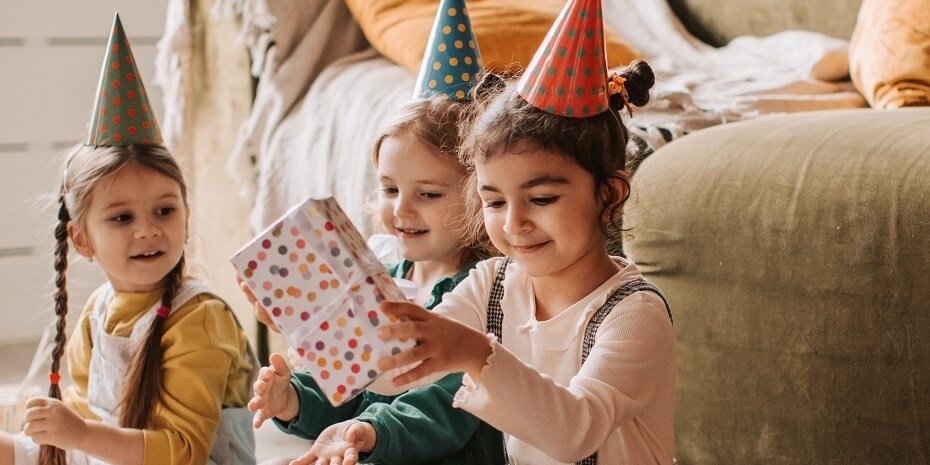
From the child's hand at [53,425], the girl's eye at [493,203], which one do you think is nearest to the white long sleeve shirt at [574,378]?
the girl's eye at [493,203]

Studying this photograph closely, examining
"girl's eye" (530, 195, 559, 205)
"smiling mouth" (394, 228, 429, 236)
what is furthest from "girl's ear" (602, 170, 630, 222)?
"smiling mouth" (394, 228, 429, 236)

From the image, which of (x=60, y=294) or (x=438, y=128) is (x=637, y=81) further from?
(x=60, y=294)

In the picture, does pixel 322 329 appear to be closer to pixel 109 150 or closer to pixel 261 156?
pixel 109 150

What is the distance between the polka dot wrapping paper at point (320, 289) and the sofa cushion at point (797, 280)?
0.49 m

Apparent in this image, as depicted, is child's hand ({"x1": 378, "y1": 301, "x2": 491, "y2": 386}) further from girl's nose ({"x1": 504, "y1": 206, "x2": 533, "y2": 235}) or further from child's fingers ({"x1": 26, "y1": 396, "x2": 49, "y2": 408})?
child's fingers ({"x1": 26, "y1": 396, "x2": 49, "y2": 408})

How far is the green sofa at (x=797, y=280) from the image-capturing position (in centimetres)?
122

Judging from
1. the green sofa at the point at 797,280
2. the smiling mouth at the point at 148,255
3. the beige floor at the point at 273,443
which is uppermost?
the smiling mouth at the point at 148,255

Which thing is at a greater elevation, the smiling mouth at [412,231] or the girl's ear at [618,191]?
the girl's ear at [618,191]

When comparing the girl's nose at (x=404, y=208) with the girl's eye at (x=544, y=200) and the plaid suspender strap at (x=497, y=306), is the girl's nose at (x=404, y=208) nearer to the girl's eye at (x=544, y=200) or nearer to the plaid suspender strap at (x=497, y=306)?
the plaid suspender strap at (x=497, y=306)

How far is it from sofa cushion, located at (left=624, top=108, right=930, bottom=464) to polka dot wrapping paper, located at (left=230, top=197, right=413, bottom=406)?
0.49m

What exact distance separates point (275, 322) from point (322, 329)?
5 cm

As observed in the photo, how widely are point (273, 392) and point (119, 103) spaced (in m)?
0.53

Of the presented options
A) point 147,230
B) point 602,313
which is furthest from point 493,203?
point 147,230

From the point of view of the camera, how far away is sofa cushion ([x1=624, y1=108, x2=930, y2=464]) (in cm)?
122
